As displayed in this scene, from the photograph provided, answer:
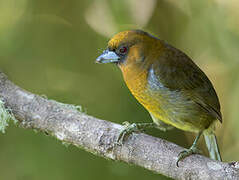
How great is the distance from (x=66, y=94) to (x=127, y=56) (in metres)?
1.31

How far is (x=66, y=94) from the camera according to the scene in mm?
4496

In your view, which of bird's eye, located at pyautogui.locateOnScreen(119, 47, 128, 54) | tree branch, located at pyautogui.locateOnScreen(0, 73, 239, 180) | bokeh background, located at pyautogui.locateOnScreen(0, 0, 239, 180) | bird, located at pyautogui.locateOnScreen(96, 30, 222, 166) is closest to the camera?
tree branch, located at pyautogui.locateOnScreen(0, 73, 239, 180)

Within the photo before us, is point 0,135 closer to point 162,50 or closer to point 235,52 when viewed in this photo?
point 162,50

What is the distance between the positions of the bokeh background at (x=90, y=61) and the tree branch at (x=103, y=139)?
86cm

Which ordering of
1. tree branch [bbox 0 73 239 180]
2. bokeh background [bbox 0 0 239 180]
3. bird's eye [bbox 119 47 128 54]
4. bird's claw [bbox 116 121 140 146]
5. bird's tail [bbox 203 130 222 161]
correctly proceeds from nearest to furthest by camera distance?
1. tree branch [bbox 0 73 239 180]
2. bird's claw [bbox 116 121 140 146]
3. bird's eye [bbox 119 47 128 54]
4. bird's tail [bbox 203 130 222 161]
5. bokeh background [bbox 0 0 239 180]

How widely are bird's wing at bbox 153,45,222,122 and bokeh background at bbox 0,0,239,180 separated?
76 cm

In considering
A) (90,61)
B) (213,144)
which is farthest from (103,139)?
(90,61)

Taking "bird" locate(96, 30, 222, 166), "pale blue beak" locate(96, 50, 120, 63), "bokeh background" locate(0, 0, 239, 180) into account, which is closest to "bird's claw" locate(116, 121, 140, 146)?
"bird" locate(96, 30, 222, 166)

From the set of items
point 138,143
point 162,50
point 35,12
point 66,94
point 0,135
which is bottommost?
point 0,135

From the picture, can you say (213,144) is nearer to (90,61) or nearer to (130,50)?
A: (130,50)

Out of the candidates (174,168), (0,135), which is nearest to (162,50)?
(174,168)

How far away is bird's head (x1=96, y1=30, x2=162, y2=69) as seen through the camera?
3365 mm

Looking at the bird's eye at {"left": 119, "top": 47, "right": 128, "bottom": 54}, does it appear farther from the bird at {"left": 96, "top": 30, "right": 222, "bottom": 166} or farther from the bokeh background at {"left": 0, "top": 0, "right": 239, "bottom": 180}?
the bokeh background at {"left": 0, "top": 0, "right": 239, "bottom": 180}

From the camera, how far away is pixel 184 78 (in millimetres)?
3396
